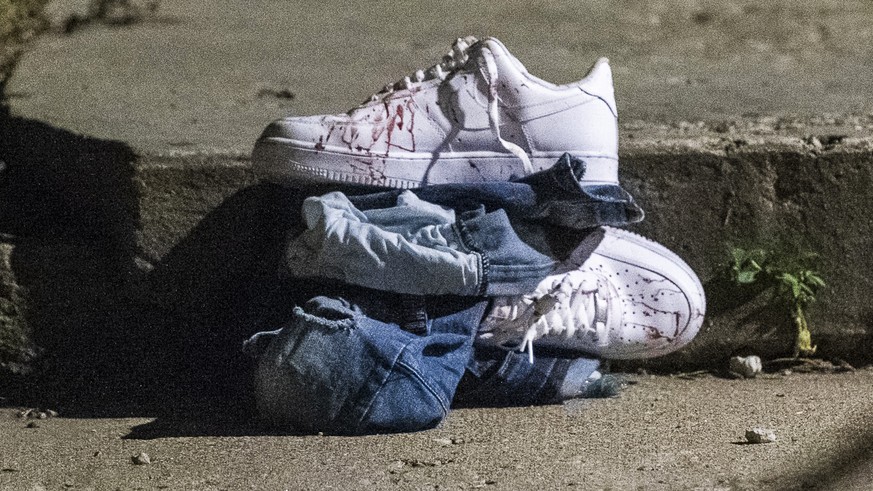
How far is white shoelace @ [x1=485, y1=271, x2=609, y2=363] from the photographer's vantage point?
2.32 m

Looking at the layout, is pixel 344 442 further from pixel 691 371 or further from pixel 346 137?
pixel 691 371

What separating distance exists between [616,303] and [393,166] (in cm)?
52

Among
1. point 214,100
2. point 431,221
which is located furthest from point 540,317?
point 214,100

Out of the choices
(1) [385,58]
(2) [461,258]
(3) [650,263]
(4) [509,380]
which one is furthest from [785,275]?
(1) [385,58]

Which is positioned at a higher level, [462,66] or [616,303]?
[462,66]

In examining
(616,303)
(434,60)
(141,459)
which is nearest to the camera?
(141,459)

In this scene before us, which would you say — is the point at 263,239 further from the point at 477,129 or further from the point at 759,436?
the point at 759,436

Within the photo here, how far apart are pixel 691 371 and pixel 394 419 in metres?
0.77

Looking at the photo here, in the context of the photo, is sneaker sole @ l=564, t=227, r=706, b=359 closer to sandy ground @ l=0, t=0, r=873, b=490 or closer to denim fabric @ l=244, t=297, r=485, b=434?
sandy ground @ l=0, t=0, r=873, b=490

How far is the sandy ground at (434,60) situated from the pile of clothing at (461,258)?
82mm

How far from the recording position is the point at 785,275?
8.42ft

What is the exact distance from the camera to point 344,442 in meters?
2.12

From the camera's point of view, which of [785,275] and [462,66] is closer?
[462,66]

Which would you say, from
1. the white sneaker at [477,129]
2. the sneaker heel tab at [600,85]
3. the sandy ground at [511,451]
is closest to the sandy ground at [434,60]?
the sandy ground at [511,451]
